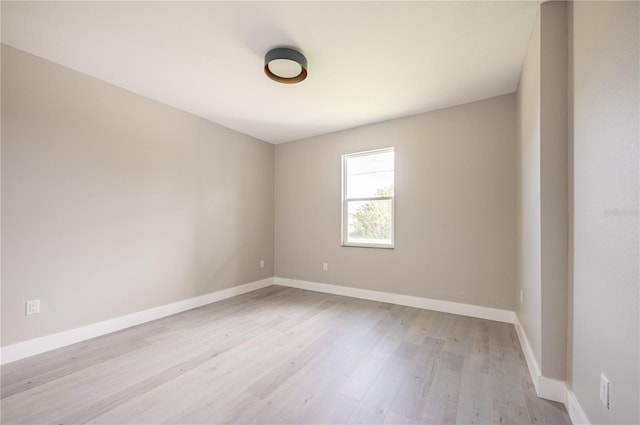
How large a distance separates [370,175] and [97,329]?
12.0ft

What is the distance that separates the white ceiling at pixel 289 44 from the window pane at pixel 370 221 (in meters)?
1.41

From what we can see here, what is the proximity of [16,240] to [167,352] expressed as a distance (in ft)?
4.95

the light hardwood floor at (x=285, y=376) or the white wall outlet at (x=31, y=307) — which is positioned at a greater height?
the white wall outlet at (x=31, y=307)

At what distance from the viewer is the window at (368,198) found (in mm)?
3688

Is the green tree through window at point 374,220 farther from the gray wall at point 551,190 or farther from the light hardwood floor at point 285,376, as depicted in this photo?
the gray wall at point 551,190

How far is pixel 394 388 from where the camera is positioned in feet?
5.73

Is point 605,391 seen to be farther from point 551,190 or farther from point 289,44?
point 289,44

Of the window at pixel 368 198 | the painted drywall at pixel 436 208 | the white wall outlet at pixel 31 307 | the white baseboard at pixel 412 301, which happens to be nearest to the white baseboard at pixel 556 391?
the white baseboard at pixel 412 301

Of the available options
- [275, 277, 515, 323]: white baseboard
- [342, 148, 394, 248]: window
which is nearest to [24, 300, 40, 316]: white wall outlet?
[275, 277, 515, 323]: white baseboard

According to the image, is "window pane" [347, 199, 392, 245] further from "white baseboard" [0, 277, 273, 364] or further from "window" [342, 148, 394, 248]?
"white baseboard" [0, 277, 273, 364]

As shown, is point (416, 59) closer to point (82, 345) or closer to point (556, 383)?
point (556, 383)

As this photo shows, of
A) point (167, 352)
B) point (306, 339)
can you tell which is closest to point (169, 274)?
point (167, 352)

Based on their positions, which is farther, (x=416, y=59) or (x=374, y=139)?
(x=374, y=139)

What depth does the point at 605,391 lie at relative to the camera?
1.12m
